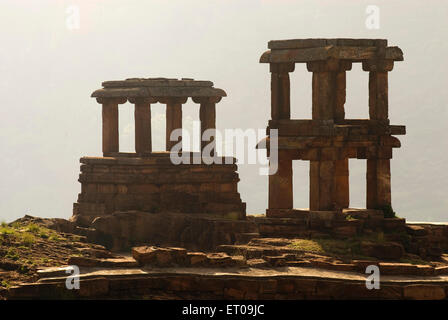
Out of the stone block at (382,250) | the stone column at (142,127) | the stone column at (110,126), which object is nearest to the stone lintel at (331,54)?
the stone block at (382,250)

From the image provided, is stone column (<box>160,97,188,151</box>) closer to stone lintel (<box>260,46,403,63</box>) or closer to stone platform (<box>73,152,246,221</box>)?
stone platform (<box>73,152,246,221</box>)

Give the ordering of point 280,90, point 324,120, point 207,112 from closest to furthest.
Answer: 1. point 324,120
2. point 280,90
3. point 207,112

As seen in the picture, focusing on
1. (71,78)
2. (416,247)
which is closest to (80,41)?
(71,78)

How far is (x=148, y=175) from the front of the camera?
35844 millimetres

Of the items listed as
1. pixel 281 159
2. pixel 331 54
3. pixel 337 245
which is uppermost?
pixel 331 54

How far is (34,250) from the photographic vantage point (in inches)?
1065

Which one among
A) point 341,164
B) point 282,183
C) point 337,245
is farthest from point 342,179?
point 337,245

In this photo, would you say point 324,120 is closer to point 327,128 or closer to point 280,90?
point 327,128

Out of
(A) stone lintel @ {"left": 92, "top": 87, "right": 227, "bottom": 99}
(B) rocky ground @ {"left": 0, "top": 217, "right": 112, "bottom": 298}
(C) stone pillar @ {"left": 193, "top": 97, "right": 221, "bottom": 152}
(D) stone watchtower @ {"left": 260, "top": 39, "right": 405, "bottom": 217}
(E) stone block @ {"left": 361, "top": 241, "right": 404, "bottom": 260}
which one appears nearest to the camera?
(B) rocky ground @ {"left": 0, "top": 217, "right": 112, "bottom": 298}

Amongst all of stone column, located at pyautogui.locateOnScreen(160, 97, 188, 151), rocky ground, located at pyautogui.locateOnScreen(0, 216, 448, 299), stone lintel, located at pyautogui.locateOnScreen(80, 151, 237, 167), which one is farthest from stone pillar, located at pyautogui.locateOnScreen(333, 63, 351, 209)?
stone column, located at pyautogui.locateOnScreen(160, 97, 188, 151)

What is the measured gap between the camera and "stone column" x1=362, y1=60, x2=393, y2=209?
98.1ft

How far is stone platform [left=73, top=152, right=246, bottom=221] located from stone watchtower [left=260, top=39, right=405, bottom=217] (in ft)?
19.9

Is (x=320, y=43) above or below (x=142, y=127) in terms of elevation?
above

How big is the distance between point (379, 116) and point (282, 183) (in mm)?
3242
